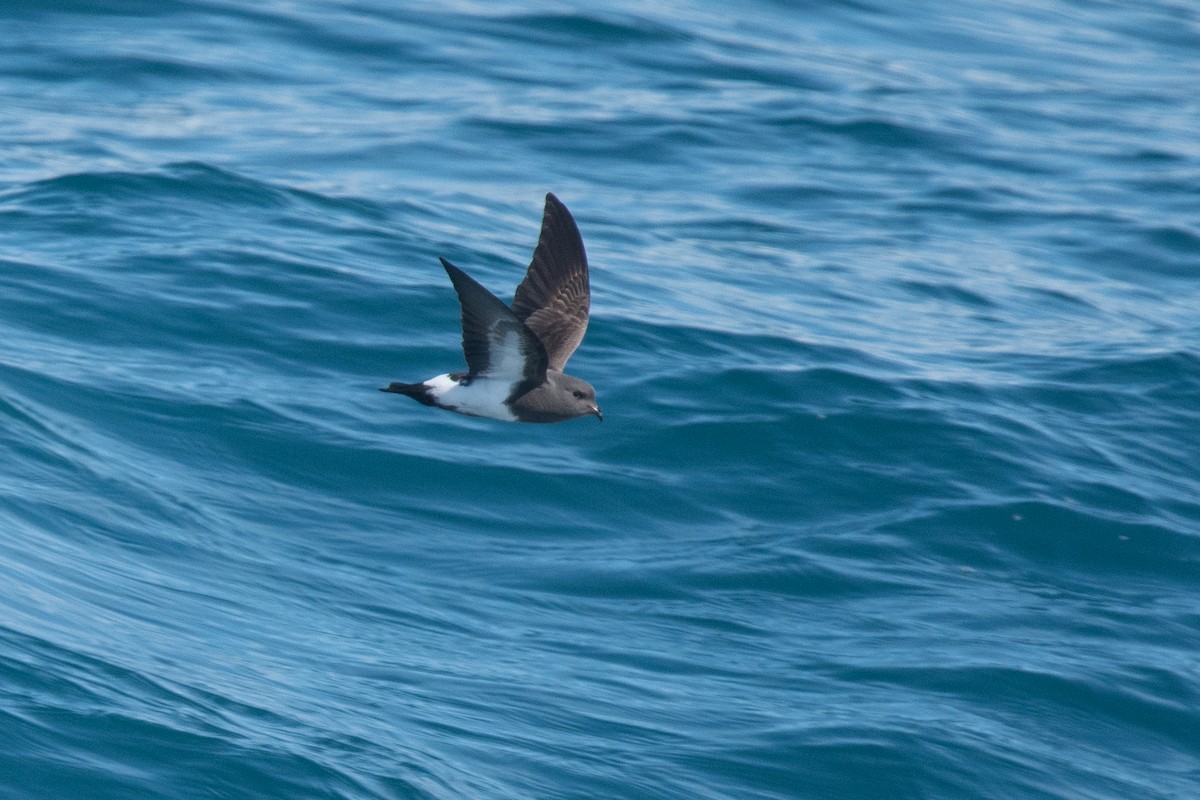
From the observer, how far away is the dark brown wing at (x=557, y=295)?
261 inches

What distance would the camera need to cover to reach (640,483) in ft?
30.0

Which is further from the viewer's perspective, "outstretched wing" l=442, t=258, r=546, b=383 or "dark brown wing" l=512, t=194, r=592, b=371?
"dark brown wing" l=512, t=194, r=592, b=371

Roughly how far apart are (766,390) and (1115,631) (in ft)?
8.83

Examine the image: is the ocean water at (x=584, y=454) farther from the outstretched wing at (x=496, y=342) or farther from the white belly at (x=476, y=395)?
A: the outstretched wing at (x=496, y=342)

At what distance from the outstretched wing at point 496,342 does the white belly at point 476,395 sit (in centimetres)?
4

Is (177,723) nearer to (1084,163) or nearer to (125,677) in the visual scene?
(125,677)

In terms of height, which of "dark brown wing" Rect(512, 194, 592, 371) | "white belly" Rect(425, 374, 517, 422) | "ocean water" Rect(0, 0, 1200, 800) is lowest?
"ocean water" Rect(0, 0, 1200, 800)

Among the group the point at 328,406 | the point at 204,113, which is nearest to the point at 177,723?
the point at 328,406

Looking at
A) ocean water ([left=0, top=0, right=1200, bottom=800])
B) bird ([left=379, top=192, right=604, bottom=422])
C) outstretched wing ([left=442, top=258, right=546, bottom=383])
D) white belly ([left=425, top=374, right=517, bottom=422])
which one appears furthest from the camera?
ocean water ([left=0, top=0, right=1200, bottom=800])

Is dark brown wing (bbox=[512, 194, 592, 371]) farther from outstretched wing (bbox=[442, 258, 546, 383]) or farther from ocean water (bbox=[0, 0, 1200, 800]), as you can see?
ocean water (bbox=[0, 0, 1200, 800])

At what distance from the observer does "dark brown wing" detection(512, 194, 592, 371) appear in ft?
21.8

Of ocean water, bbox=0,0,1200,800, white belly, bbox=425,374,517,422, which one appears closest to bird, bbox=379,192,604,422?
white belly, bbox=425,374,517,422

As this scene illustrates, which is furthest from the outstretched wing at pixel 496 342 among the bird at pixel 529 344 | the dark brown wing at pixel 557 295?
the dark brown wing at pixel 557 295

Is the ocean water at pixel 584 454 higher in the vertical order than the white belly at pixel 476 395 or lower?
lower
